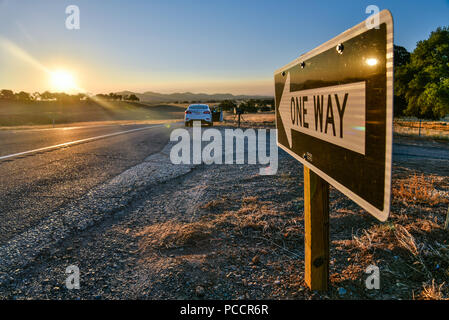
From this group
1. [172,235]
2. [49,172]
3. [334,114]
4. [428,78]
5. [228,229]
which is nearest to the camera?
[334,114]

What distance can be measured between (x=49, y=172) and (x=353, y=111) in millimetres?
5737

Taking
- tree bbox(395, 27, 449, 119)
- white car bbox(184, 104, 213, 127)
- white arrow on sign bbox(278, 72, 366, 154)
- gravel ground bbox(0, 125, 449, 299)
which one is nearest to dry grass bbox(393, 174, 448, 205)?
gravel ground bbox(0, 125, 449, 299)

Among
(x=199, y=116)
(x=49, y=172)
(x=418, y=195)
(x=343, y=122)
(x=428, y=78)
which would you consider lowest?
(x=418, y=195)

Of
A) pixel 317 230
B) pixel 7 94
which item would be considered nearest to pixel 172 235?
pixel 317 230

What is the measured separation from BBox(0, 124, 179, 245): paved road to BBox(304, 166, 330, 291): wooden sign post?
2.91m

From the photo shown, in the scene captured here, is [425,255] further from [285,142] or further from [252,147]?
[252,147]

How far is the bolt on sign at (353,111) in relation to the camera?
3.71 feet

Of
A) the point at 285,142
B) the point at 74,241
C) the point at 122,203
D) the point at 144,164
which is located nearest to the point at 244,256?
the point at 285,142

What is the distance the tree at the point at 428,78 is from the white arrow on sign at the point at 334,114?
2702 centimetres

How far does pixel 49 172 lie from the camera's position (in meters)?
5.57

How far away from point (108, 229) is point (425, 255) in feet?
10.1

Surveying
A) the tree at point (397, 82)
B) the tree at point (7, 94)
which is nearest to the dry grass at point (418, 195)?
the tree at point (397, 82)

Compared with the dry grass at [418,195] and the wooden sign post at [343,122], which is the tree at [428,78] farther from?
the wooden sign post at [343,122]

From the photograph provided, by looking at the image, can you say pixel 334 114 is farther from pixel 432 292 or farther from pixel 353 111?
pixel 432 292
